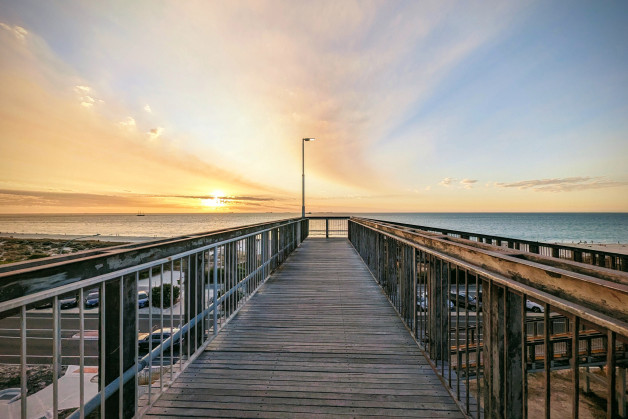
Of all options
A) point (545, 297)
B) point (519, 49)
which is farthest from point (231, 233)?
point (519, 49)

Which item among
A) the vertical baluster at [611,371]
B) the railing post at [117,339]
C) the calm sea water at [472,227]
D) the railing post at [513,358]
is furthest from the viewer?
the calm sea water at [472,227]

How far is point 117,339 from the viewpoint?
1821 mm

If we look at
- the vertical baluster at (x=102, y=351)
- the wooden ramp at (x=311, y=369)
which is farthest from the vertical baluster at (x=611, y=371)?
the vertical baluster at (x=102, y=351)

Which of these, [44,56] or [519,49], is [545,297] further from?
[519,49]

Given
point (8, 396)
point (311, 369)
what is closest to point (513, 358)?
point (311, 369)

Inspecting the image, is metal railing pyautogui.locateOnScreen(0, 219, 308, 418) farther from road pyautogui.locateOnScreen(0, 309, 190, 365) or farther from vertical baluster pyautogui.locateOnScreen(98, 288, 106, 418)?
road pyautogui.locateOnScreen(0, 309, 190, 365)

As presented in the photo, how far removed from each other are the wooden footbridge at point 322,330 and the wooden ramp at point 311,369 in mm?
15

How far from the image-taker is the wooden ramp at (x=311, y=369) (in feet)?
7.08

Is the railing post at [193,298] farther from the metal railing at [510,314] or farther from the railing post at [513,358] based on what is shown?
the railing post at [513,358]

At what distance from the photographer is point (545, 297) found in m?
1.15

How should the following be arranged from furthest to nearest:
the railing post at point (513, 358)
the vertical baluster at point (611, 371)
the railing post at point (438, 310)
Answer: the railing post at point (438, 310), the railing post at point (513, 358), the vertical baluster at point (611, 371)

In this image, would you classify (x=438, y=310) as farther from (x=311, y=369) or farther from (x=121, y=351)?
(x=121, y=351)

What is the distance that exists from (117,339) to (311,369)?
1.74 metres

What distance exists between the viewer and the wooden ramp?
216 centimetres
